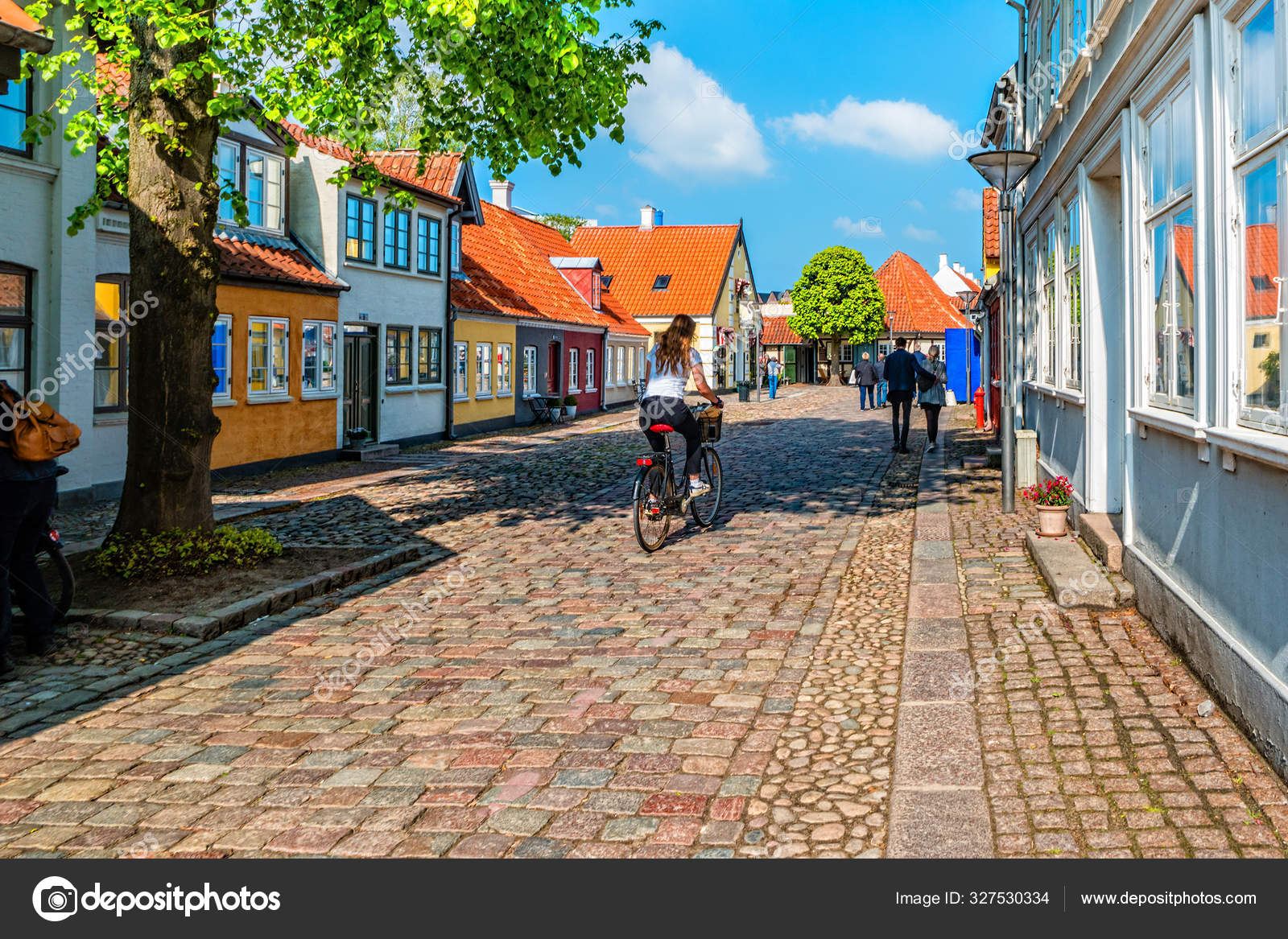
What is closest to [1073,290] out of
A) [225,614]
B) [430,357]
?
[225,614]

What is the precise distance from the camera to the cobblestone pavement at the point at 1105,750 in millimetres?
3746

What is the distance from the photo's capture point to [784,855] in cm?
371

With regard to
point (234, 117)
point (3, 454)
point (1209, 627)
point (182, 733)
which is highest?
point (234, 117)

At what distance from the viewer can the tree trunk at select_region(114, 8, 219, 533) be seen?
335 inches

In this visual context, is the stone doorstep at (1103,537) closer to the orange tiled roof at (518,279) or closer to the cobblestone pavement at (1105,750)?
the cobblestone pavement at (1105,750)

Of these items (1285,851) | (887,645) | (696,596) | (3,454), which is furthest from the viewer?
(696,596)

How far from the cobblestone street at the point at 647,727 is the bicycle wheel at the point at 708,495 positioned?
1790mm

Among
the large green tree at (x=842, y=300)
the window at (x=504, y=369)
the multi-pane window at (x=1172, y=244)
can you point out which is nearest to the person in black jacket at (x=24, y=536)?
the multi-pane window at (x=1172, y=244)

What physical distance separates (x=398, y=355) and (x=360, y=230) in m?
2.82

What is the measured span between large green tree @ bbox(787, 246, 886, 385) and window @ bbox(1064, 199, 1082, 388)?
62521mm

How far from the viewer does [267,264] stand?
18188mm

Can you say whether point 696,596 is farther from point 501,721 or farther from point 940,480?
point 940,480

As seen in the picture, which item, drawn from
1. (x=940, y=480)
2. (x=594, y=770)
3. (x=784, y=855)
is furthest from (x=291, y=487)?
(x=784, y=855)

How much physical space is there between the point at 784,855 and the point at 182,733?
2900mm
